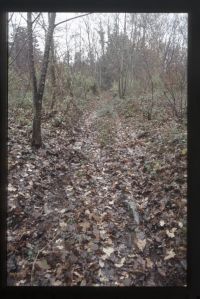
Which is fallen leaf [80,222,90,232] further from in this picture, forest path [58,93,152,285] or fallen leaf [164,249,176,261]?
fallen leaf [164,249,176,261]

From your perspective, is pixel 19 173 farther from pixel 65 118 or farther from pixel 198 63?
pixel 198 63

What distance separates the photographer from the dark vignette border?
2.51 meters

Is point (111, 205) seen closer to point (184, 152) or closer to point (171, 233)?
point (171, 233)

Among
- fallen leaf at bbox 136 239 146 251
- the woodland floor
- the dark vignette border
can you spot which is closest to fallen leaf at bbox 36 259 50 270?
the woodland floor

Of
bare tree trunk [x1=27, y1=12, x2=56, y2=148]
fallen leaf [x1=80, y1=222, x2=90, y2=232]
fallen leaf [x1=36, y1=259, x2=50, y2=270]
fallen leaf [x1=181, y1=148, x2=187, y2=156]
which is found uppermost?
bare tree trunk [x1=27, y1=12, x2=56, y2=148]

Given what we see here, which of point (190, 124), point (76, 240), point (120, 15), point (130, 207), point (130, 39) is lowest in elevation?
point (76, 240)

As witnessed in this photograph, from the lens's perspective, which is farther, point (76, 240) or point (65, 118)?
point (65, 118)

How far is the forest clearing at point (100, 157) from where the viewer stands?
8.29 feet

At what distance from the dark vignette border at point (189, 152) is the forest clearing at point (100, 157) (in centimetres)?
6

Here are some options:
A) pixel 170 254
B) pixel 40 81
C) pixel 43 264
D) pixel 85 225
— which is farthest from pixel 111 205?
pixel 40 81

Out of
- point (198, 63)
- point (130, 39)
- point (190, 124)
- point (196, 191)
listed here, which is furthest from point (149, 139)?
point (130, 39)

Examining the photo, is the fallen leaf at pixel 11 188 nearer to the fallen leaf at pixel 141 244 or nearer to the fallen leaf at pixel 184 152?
the fallen leaf at pixel 141 244

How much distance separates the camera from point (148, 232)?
2.56 m
